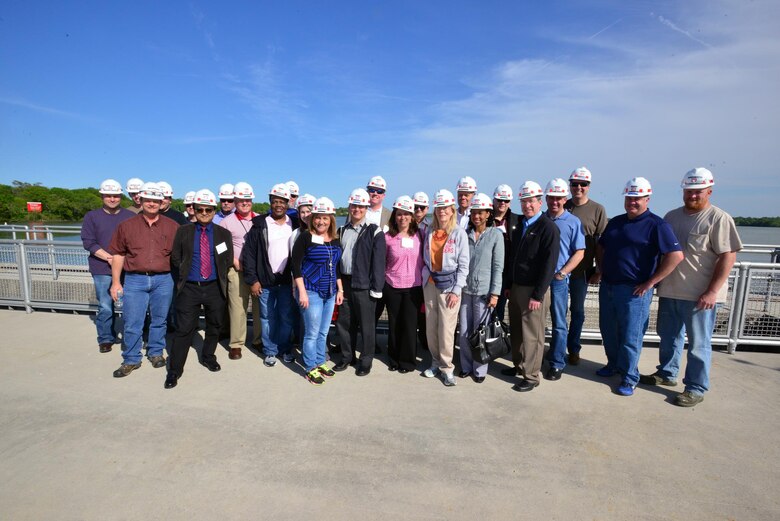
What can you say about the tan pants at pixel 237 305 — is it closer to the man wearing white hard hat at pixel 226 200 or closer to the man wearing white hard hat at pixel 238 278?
the man wearing white hard hat at pixel 238 278

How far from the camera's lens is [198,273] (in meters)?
4.43

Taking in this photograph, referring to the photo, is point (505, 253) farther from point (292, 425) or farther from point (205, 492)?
point (205, 492)

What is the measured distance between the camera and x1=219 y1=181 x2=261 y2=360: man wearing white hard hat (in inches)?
200

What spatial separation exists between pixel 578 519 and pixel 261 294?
3800 mm

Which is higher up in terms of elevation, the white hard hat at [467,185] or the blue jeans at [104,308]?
the white hard hat at [467,185]

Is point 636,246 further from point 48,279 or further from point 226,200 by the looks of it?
point 48,279

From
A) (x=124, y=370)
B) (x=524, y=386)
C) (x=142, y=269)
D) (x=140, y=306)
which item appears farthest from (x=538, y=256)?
(x=124, y=370)

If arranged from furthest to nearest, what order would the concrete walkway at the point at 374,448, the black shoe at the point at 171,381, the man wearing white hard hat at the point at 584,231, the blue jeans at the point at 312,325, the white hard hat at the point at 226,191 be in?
the white hard hat at the point at 226,191 → the man wearing white hard hat at the point at 584,231 → the blue jeans at the point at 312,325 → the black shoe at the point at 171,381 → the concrete walkway at the point at 374,448

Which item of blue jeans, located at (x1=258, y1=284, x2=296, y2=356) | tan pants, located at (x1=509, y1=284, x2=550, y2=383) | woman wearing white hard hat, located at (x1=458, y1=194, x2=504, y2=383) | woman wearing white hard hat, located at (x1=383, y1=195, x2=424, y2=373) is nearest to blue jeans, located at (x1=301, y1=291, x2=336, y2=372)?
blue jeans, located at (x1=258, y1=284, x2=296, y2=356)

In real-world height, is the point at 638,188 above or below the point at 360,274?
above

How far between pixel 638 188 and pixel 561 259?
100 centimetres

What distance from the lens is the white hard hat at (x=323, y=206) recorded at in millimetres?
4250

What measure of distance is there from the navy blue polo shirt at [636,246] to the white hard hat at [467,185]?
1736 millimetres

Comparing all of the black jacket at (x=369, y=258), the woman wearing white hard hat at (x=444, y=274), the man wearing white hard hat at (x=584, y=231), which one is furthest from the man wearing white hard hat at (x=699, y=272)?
the black jacket at (x=369, y=258)
